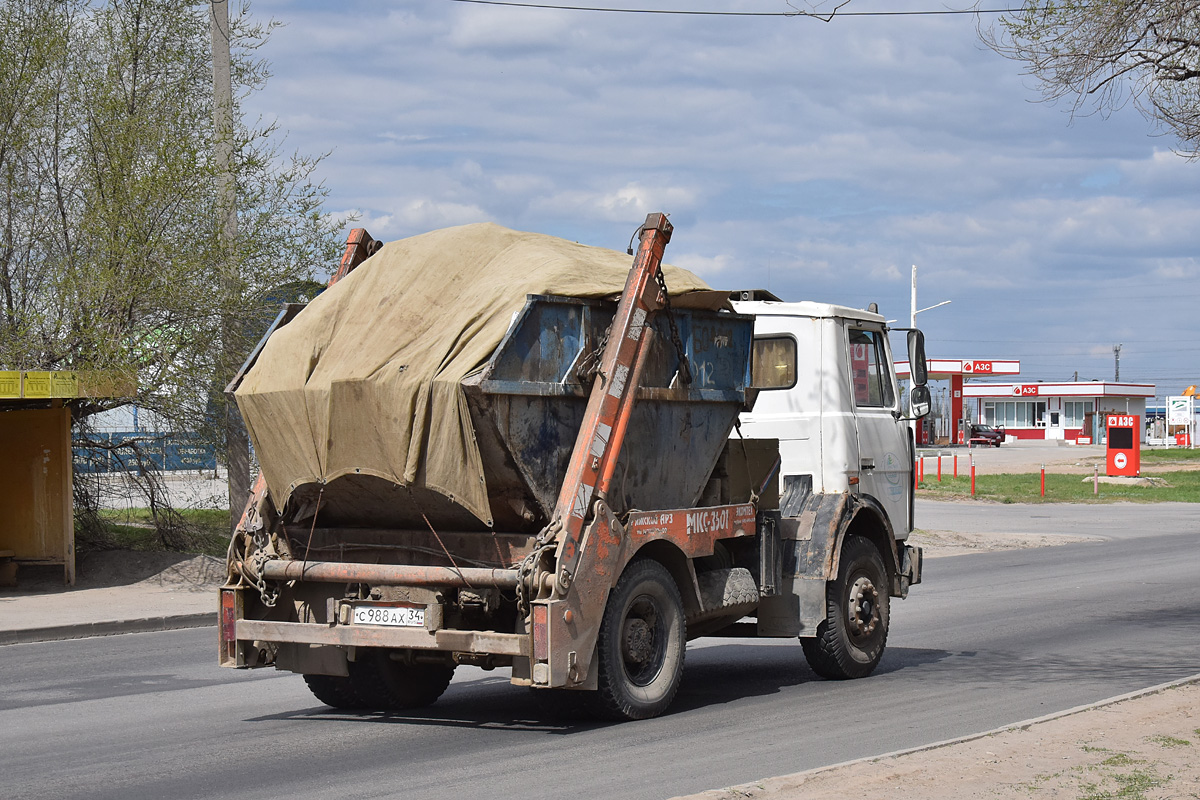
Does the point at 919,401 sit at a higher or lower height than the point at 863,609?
higher

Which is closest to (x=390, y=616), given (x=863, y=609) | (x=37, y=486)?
(x=863, y=609)

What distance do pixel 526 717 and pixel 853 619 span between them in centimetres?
270

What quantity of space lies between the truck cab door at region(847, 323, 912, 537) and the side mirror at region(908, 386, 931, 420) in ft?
0.64

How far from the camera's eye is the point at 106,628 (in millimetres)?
13750

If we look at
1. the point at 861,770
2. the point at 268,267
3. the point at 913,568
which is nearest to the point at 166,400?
the point at 268,267

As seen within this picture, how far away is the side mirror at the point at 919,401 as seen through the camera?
34.2 ft

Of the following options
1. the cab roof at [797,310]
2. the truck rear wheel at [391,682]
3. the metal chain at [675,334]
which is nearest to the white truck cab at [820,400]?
the cab roof at [797,310]

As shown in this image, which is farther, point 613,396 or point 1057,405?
point 1057,405

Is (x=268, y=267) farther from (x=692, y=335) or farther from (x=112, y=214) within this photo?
(x=692, y=335)

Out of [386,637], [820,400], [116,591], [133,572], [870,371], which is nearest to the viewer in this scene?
[386,637]

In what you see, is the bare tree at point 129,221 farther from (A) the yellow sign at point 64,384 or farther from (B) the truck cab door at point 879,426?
(B) the truck cab door at point 879,426

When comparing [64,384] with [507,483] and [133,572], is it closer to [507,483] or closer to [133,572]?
[133,572]

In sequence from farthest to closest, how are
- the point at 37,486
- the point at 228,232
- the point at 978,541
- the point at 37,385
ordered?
the point at 978,541 < the point at 228,232 < the point at 37,486 < the point at 37,385

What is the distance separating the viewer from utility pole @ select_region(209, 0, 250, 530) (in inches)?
674
